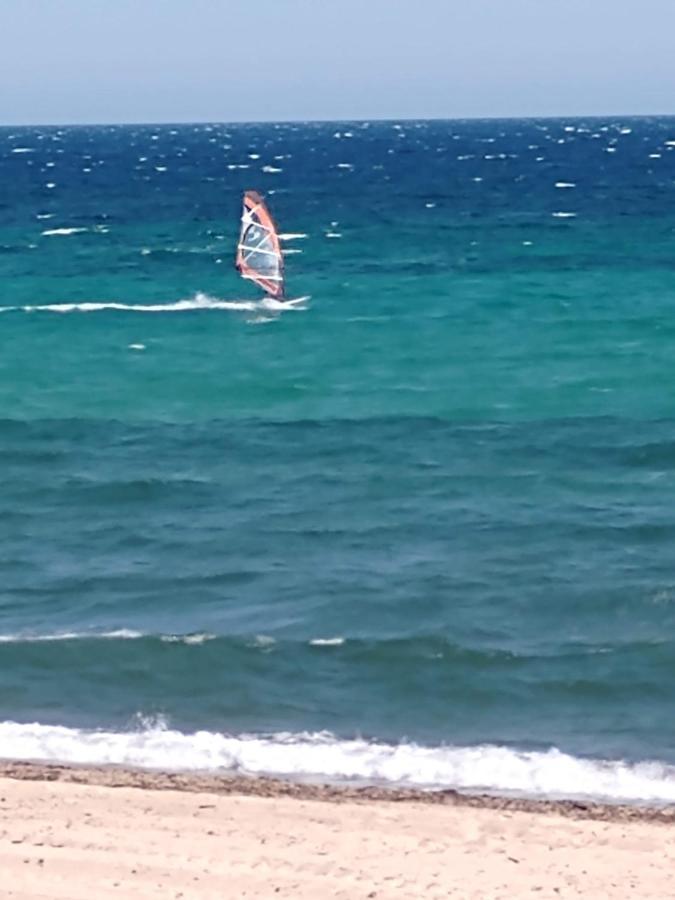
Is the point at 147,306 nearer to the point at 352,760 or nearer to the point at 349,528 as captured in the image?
the point at 349,528

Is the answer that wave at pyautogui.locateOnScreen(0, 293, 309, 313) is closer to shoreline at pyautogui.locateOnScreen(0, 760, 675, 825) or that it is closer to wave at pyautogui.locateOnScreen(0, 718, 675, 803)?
wave at pyautogui.locateOnScreen(0, 718, 675, 803)

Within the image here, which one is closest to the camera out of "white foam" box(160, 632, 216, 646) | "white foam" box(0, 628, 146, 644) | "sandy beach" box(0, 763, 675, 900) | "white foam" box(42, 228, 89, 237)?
"sandy beach" box(0, 763, 675, 900)

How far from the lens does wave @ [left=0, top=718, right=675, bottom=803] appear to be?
14.4 metres

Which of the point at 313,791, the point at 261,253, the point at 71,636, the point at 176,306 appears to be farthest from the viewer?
the point at 261,253

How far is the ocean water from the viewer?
625 inches

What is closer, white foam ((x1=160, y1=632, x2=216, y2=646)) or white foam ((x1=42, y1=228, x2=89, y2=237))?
white foam ((x1=160, y1=632, x2=216, y2=646))

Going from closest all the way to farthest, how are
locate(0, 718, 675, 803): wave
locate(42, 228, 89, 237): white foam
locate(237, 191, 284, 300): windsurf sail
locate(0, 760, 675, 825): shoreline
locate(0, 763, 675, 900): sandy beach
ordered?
1. locate(0, 763, 675, 900): sandy beach
2. locate(0, 760, 675, 825): shoreline
3. locate(0, 718, 675, 803): wave
4. locate(237, 191, 284, 300): windsurf sail
5. locate(42, 228, 89, 237): white foam

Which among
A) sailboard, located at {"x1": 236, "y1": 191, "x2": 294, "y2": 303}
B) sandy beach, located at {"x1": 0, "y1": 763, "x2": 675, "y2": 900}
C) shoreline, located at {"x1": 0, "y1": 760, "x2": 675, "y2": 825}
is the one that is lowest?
shoreline, located at {"x1": 0, "y1": 760, "x2": 675, "y2": 825}

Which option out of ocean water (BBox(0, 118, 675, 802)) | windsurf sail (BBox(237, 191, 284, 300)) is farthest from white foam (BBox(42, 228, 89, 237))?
windsurf sail (BBox(237, 191, 284, 300))

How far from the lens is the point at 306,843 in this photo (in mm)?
12852

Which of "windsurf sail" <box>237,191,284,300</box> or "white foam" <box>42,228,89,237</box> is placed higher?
"windsurf sail" <box>237,191,284,300</box>

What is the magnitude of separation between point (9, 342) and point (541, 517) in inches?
761

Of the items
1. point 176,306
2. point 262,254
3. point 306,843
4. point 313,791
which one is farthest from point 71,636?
point 262,254

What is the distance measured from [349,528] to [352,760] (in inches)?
291
